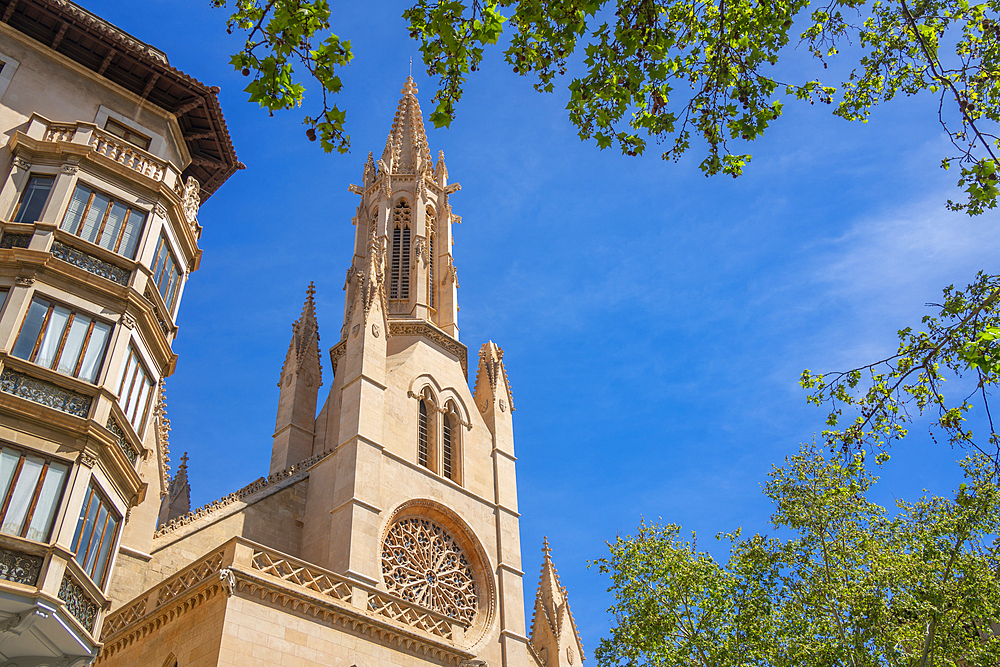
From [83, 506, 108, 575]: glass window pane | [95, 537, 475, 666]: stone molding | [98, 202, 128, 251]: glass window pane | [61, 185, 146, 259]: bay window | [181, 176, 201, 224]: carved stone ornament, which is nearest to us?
[83, 506, 108, 575]: glass window pane

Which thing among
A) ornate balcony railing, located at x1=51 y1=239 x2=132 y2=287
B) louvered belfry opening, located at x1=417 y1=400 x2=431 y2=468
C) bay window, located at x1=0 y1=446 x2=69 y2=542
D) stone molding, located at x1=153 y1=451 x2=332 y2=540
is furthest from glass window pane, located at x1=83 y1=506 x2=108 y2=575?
louvered belfry opening, located at x1=417 y1=400 x2=431 y2=468

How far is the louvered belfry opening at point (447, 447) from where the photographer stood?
1176 inches

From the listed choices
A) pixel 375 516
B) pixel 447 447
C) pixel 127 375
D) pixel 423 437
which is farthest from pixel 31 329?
pixel 447 447

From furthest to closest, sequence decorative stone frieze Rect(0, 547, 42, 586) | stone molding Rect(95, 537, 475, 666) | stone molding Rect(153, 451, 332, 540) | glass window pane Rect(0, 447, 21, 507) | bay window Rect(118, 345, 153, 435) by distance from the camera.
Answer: stone molding Rect(153, 451, 332, 540), stone molding Rect(95, 537, 475, 666), bay window Rect(118, 345, 153, 435), glass window pane Rect(0, 447, 21, 507), decorative stone frieze Rect(0, 547, 42, 586)

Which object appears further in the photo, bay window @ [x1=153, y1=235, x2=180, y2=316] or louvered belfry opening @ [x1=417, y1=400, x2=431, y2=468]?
louvered belfry opening @ [x1=417, y1=400, x2=431, y2=468]

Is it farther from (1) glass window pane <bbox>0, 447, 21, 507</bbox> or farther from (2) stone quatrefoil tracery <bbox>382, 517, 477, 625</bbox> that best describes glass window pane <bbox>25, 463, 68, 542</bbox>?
(2) stone quatrefoil tracery <bbox>382, 517, 477, 625</bbox>

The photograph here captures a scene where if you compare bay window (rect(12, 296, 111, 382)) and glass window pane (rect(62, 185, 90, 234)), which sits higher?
glass window pane (rect(62, 185, 90, 234))

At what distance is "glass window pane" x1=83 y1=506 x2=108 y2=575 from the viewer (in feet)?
40.5

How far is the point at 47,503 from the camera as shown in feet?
38.1

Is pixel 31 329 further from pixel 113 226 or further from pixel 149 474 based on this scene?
pixel 149 474

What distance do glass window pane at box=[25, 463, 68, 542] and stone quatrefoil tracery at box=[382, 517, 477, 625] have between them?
13708mm

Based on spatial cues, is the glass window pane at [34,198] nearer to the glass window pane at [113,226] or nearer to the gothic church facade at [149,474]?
the gothic church facade at [149,474]

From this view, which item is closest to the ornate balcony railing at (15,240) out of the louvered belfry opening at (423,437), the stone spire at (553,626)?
the louvered belfry opening at (423,437)

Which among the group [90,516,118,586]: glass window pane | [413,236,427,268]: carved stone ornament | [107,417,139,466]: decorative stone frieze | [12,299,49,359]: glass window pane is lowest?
[90,516,118,586]: glass window pane
